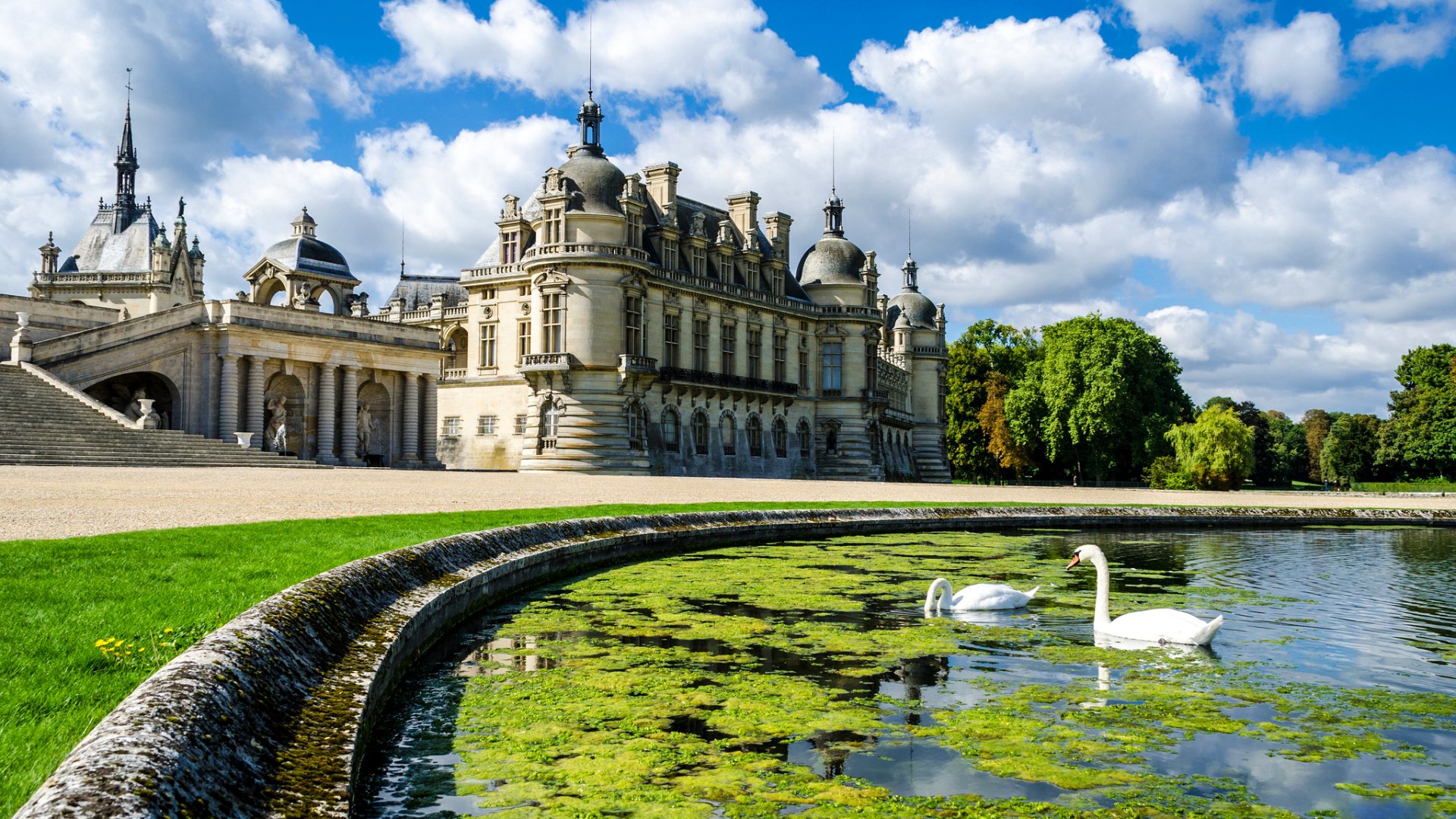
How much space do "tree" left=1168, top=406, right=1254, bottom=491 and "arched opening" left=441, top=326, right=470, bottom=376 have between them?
3871cm

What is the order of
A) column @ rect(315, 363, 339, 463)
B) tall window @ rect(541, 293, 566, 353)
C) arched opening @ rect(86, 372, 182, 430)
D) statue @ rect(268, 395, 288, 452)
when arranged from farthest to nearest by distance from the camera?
tall window @ rect(541, 293, 566, 353) → column @ rect(315, 363, 339, 463) → statue @ rect(268, 395, 288, 452) → arched opening @ rect(86, 372, 182, 430)

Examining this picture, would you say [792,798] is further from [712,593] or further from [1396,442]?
[1396,442]

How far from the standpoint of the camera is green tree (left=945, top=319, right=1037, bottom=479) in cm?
8550

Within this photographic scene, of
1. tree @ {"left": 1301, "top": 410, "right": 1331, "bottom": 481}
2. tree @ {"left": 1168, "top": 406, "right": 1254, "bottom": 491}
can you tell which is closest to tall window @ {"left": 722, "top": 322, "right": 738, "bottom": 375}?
tree @ {"left": 1168, "top": 406, "right": 1254, "bottom": 491}

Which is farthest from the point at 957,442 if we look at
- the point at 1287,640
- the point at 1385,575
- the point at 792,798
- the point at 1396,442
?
the point at 792,798

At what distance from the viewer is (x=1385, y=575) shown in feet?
53.0

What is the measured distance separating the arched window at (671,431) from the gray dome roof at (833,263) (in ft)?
52.4

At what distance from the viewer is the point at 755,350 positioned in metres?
60.1

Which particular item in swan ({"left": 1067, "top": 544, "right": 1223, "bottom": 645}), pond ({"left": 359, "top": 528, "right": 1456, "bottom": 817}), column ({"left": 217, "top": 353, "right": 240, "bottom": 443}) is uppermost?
column ({"left": 217, "top": 353, "right": 240, "bottom": 443})

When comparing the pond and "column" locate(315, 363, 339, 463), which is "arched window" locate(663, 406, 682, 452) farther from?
the pond

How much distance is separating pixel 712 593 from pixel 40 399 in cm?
2999

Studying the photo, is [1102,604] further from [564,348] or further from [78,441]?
[564,348]

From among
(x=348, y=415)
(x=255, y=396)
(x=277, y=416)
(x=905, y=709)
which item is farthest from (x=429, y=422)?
(x=905, y=709)

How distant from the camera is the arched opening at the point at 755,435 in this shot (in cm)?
5931
